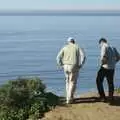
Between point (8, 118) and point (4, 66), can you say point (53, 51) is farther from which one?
point (8, 118)

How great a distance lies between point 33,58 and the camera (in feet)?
132

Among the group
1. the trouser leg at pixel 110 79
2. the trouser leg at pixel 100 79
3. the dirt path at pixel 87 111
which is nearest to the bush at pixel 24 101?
the dirt path at pixel 87 111

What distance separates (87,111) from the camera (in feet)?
46.9

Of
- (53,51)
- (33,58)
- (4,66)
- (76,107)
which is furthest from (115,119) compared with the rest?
(53,51)

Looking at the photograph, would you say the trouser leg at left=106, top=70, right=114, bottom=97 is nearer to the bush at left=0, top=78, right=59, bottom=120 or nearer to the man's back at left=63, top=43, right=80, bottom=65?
the man's back at left=63, top=43, right=80, bottom=65

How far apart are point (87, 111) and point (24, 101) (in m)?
1.46

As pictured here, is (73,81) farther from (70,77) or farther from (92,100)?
(92,100)

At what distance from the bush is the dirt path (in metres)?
0.30

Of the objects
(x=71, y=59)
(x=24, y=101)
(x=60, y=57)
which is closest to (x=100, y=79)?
(x=71, y=59)

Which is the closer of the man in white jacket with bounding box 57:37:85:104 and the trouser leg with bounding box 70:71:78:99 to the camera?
the man in white jacket with bounding box 57:37:85:104

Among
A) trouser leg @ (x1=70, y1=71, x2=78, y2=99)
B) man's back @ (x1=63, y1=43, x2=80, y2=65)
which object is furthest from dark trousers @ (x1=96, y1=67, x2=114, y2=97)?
man's back @ (x1=63, y1=43, x2=80, y2=65)

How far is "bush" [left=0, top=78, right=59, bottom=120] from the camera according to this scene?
14.0m

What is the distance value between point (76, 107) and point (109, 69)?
1216mm

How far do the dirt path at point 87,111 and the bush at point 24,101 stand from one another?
0.30 metres
